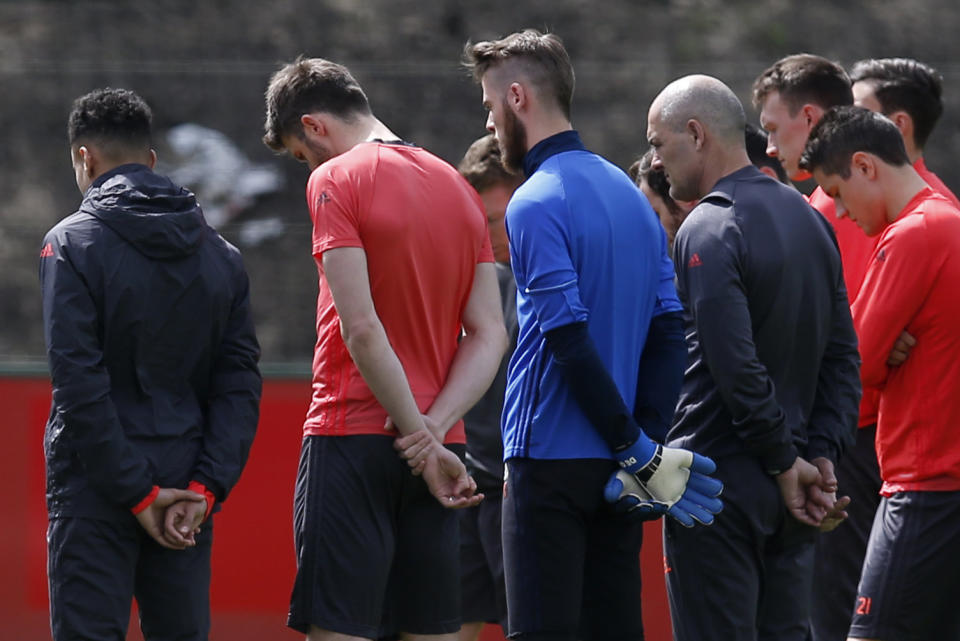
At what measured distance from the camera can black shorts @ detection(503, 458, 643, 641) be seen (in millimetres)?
3814

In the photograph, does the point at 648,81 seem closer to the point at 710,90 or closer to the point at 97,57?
the point at 97,57

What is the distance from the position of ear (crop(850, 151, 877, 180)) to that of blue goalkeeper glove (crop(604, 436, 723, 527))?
122cm

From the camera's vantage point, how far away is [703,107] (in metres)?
4.04

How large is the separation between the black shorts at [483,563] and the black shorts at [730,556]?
1501 mm

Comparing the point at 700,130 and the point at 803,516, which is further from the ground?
the point at 700,130

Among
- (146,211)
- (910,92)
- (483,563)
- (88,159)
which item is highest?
(910,92)

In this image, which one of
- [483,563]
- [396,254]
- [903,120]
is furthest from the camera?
[483,563]

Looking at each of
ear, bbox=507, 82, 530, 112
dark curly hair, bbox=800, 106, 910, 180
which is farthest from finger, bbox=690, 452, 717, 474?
dark curly hair, bbox=800, 106, 910, 180

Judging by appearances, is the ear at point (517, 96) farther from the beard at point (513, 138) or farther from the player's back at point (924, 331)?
the player's back at point (924, 331)

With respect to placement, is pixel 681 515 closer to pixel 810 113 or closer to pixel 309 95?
A: pixel 309 95

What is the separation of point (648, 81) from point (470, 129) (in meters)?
0.97

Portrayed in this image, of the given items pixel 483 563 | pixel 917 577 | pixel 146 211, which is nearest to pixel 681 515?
pixel 917 577

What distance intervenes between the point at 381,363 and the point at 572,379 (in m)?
0.51

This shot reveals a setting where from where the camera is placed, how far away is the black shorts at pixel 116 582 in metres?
4.07
